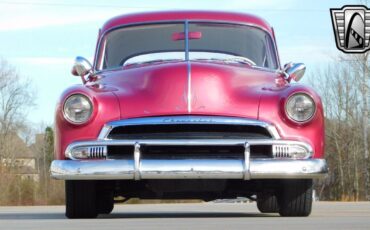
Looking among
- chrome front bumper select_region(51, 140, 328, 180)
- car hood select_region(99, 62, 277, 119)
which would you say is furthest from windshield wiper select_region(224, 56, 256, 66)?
chrome front bumper select_region(51, 140, 328, 180)

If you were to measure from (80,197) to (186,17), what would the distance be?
7.83 ft

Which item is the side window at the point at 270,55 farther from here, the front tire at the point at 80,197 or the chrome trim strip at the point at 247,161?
the front tire at the point at 80,197

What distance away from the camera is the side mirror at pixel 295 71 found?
7867mm

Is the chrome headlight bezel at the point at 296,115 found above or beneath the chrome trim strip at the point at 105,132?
above

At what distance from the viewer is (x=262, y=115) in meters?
6.71

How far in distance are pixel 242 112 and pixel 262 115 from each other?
158 millimetres

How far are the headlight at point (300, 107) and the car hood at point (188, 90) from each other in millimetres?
261

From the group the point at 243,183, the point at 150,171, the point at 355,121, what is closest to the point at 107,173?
the point at 150,171

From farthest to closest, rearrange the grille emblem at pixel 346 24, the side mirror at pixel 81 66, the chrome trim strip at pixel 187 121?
the grille emblem at pixel 346 24, the side mirror at pixel 81 66, the chrome trim strip at pixel 187 121

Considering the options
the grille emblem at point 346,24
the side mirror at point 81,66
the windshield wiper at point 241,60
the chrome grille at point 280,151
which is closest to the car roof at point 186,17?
the windshield wiper at point 241,60

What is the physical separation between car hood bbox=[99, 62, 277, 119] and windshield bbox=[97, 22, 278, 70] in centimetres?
86

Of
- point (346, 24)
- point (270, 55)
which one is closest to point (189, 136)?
point (270, 55)

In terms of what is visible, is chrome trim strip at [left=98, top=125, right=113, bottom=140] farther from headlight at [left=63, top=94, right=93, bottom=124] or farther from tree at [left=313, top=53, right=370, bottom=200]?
tree at [left=313, top=53, right=370, bottom=200]

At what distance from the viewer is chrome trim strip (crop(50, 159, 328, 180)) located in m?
6.45
